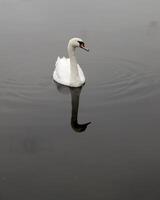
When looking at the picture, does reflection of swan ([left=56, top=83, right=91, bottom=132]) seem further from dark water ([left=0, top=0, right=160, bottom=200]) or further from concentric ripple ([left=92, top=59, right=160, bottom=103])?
concentric ripple ([left=92, top=59, right=160, bottom=103])

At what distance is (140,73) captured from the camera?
11273mm

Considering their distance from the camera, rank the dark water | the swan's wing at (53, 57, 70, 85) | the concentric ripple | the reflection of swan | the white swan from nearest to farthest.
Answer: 1. the dark water
2. the reflection of swan
3. the concentric ripple
4. the white swan
5. the swan's wing at (53, 57, 70, 85)

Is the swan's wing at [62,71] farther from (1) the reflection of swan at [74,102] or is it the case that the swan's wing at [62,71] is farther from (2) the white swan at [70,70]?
(1) the reflection of swan at [74,102]

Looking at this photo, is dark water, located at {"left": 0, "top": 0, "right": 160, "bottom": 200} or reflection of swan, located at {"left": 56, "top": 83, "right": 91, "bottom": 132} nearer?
dark water, located at {"left": 0, "top": 0, "right": 160, "bottom": 200}

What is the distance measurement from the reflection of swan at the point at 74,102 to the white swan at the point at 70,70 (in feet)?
0.33

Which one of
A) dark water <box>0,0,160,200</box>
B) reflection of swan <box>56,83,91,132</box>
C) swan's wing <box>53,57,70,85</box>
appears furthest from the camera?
swan's wing <box>53,57,70,85</box>

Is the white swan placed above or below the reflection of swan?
above

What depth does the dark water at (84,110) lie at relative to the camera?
26.2 ft

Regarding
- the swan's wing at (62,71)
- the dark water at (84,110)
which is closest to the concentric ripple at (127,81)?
the dark water at (84,110)

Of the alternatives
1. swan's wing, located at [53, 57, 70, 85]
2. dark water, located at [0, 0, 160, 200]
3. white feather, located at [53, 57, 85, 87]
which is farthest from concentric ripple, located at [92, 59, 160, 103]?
swan's wing, located at [53, 57, 70, 85]

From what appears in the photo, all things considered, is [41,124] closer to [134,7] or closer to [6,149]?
[6,149]

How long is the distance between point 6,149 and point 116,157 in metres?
1.87

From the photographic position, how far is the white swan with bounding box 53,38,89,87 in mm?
11148

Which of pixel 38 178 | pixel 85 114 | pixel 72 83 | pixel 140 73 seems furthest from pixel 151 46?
pixel 38 178
